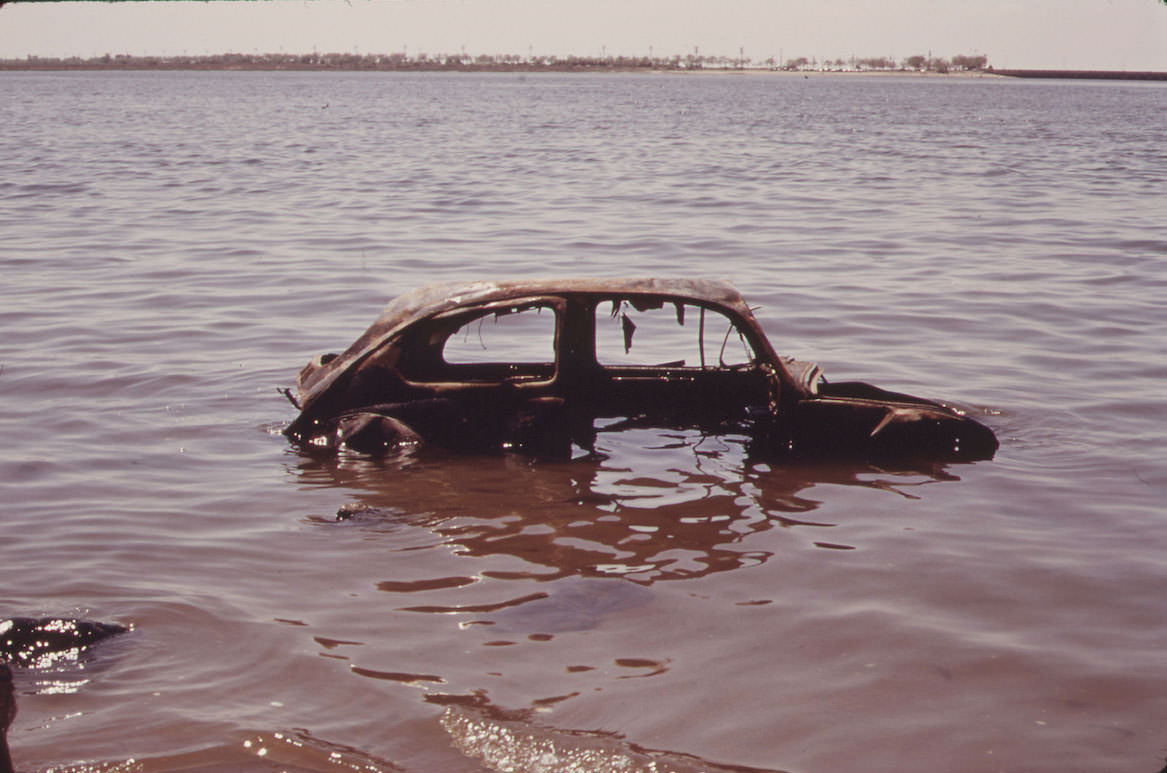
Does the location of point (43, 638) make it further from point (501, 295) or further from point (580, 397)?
point (580, 397)

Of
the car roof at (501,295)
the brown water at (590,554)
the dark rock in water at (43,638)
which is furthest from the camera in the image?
the car roof at (501,295)

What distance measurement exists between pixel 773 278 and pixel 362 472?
29.7ft

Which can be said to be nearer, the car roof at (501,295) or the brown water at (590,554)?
the brown water at (590,554)

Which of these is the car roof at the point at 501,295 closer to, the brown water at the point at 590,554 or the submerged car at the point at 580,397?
the submerged car at the point at 580,397

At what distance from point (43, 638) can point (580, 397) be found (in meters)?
3.69

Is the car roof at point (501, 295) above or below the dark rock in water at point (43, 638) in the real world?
above

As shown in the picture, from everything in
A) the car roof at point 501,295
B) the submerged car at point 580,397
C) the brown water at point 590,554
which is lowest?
the brown water at point 590,554

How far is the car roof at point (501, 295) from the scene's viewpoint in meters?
7.48

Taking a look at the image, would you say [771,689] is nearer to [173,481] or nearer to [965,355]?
[173,481]

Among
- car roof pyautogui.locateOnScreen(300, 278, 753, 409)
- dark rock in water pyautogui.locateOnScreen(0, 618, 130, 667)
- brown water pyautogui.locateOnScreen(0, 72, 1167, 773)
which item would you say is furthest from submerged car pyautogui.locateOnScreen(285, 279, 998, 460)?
dark rock in water pyautogui.locateOnScreen(0, 618, 130, 667)

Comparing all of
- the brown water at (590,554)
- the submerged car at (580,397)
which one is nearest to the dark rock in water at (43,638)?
the brown water at (590,554)

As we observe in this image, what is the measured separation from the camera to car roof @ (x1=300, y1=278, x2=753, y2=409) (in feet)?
24.6

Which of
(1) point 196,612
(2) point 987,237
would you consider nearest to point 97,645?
(1) point 196,612

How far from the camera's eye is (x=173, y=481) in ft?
24.7
